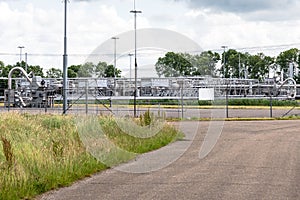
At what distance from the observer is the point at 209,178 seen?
12.6 metres

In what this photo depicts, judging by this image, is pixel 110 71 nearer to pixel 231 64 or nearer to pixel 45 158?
pixel 231 64

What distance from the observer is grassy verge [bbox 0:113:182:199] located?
10.8 meters

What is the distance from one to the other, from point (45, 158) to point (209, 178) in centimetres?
365

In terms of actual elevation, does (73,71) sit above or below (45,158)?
above

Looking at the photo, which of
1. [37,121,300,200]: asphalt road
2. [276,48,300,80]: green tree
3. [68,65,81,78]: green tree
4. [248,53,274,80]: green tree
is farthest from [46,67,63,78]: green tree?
[37,121,300,200]: asphalt road

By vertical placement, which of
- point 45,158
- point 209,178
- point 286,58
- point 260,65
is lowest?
point 209,178

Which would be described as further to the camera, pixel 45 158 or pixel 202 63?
pixel 202 63

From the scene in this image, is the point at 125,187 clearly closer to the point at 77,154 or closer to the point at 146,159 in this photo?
the point at 77,154

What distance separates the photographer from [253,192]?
35.6 ft

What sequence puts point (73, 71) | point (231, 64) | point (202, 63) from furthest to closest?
point (231, 64), point (73, 71), point (202, 63)

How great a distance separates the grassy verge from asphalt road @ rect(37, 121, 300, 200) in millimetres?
412

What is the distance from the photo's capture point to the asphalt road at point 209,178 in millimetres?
10648

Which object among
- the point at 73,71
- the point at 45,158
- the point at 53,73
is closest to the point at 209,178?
the point at 45,158

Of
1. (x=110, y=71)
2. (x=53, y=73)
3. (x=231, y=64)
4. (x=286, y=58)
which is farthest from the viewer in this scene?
(x=231, y=64)
